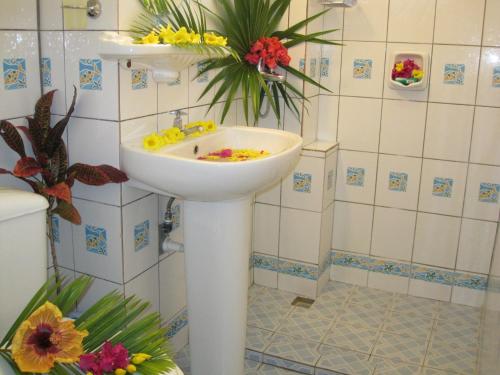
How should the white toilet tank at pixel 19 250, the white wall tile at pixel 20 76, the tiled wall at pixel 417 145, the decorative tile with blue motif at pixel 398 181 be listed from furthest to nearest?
the decorative tile with blue motif at pixel 398 181 → the tiled wall at pixel 417 145 → the white wall tile at pixel 20 76 → the white toilet tank at pixel 19 250

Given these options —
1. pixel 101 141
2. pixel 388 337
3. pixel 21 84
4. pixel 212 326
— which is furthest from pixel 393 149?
pixel 21 84

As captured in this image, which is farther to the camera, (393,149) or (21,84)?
(393,149)

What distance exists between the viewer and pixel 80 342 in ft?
4.44

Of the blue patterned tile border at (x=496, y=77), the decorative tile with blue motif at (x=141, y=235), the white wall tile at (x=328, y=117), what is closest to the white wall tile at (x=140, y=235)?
the decorative tile with blue motif at (x=141, y=235)

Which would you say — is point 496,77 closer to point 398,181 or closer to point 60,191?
point 398,181

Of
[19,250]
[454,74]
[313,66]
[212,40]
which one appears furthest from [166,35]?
[454,74]

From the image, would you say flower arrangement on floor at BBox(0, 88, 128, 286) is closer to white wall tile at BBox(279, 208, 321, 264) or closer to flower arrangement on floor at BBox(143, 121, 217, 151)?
flower arrangement on floor at BBox(143, 121, 217, 151)

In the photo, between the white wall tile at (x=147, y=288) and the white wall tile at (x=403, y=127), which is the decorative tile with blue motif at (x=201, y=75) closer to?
the white wall tile at (x=147, y=288)

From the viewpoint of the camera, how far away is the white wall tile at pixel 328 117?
118 inches

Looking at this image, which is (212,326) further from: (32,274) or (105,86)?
(105,86)

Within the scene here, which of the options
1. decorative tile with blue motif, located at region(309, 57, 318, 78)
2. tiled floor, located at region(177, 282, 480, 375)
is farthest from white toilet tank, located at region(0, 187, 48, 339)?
decorative tile with blue motif, located at region(309, 57, 318, 78)

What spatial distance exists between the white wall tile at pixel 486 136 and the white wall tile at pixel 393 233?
17.1 inches

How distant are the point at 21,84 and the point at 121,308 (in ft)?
2.99

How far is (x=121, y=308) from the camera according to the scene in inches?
57.4
